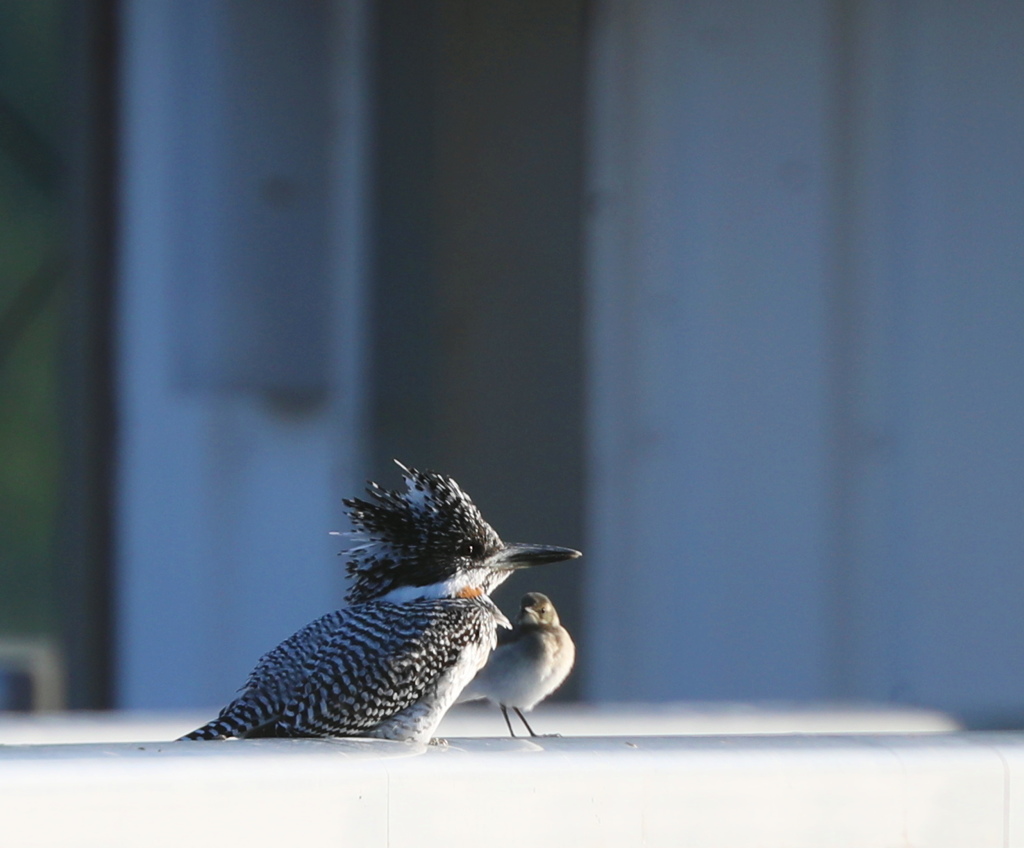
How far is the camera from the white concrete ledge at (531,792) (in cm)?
179

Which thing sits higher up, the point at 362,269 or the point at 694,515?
the point at 362,269

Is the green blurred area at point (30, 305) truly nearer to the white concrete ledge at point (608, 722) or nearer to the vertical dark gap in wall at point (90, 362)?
the vertical dark gap in wall at point (90, 362)

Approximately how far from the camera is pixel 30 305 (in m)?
5.01

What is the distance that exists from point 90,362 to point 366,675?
2.67 m

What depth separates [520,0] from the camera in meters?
5.06

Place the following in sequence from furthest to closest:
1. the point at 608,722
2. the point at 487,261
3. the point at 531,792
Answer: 1. the point at 487,261
2. the point at 608,722
3. the point at 531,792

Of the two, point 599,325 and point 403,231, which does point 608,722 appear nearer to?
point 599,325

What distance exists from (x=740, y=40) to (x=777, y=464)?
1.43 meters

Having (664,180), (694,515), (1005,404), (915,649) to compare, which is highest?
(664,180)

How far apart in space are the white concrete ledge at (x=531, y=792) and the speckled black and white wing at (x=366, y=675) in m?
0.30

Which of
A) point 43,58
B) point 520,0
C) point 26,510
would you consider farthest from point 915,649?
point 43,58

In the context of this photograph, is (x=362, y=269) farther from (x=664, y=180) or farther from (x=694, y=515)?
(x=694, y=515)

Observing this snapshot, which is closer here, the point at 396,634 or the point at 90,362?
the point at 396,634

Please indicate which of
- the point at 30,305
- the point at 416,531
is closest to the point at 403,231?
the point at 30,305
